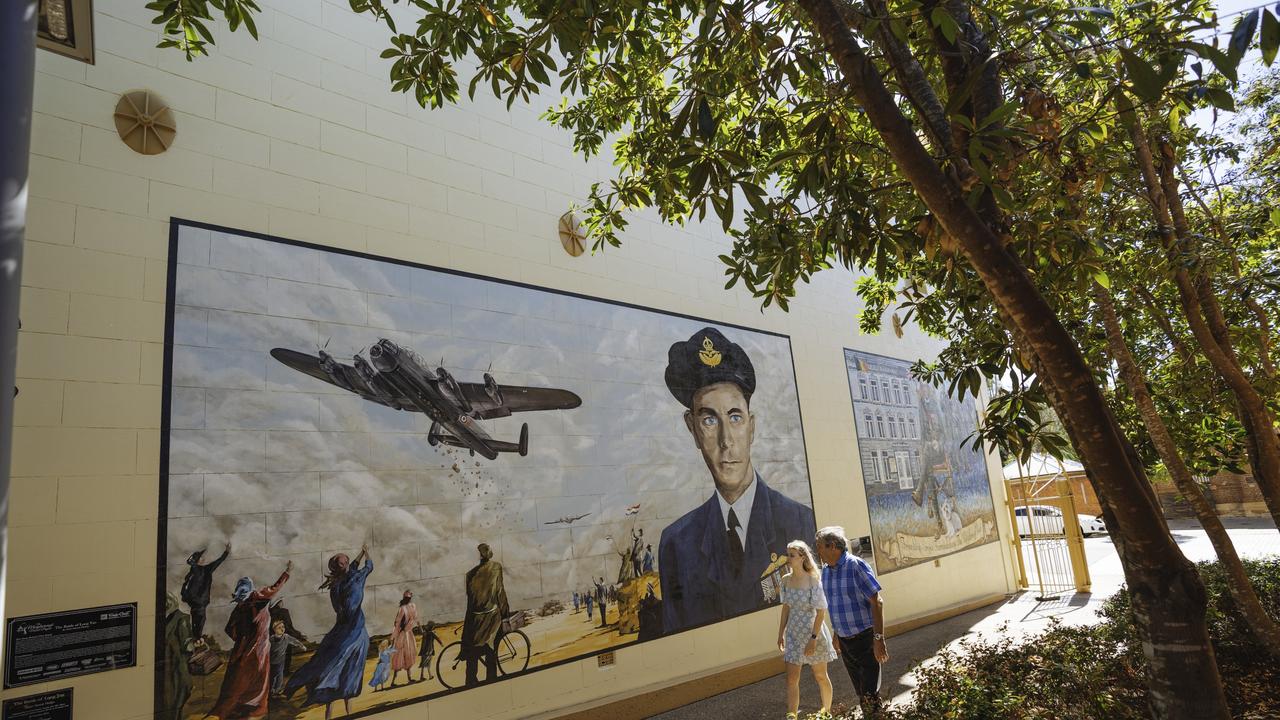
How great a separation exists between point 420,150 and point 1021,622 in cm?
1030

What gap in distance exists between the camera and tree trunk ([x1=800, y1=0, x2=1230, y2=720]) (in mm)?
2332

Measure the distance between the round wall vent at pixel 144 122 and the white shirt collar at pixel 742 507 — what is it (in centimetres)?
583

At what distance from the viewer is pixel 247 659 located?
4285mm

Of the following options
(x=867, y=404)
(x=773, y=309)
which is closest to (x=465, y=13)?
(x=773, y=309)

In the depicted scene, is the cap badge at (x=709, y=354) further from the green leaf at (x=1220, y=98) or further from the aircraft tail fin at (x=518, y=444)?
the green leaf at (x=1220, y=98)

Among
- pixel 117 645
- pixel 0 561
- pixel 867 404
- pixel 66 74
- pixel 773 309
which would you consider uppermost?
pixel 66 74

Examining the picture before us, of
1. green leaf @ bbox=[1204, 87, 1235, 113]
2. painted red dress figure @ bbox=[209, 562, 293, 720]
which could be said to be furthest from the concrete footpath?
painted red dress figure @ bbox=[209, 562, 293, 720]

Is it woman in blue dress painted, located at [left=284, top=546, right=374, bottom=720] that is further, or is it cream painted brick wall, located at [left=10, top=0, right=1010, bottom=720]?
woman in blue dress painted, located at [left=284, top=546, right=374, bottom=720]

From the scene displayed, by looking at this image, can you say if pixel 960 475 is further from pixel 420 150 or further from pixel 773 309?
pixel 420 150

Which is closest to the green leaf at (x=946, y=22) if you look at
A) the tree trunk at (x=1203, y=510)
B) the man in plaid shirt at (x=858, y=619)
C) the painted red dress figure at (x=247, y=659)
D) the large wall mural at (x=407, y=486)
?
the tree trunk at (x=1203, y=510)

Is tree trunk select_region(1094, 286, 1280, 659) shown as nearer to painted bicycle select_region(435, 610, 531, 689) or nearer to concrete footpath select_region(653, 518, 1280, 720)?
concrete footpath select_region(653, 518, 1280, 720)

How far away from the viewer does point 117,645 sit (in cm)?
392

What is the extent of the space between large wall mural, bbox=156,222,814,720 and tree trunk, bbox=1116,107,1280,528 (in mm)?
4393

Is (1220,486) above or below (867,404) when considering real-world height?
below
